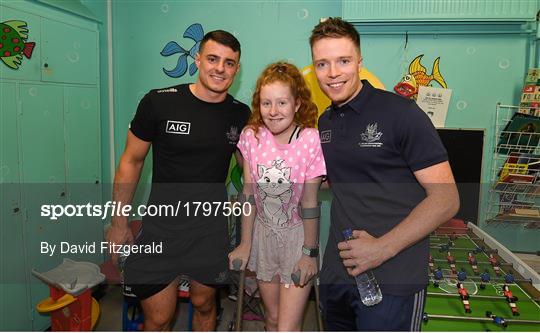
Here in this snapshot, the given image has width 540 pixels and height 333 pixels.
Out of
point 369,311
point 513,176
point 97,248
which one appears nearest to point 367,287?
point 369,311

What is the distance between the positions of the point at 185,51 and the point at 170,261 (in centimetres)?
181

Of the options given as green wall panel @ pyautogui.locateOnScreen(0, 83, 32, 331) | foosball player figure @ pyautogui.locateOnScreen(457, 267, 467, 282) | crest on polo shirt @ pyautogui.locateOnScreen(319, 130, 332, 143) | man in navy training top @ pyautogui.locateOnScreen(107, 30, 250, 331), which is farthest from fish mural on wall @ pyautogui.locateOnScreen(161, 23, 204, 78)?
foosball player figure @ pyautogui.locateOnScreen(457, 267, 467, 282)

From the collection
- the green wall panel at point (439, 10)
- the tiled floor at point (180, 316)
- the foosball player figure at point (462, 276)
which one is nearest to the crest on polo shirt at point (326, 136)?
the foosball player figure at point (462, 276)

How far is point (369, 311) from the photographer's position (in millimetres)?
1568

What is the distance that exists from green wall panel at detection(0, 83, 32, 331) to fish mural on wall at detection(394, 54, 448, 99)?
2.41 metres

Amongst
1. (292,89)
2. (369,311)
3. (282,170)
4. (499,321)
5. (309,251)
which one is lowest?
(499,321)

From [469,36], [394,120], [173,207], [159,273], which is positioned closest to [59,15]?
[173,207]

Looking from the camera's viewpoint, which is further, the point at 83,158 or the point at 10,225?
the point at 83,158

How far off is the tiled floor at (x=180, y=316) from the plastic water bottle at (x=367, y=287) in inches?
57.8

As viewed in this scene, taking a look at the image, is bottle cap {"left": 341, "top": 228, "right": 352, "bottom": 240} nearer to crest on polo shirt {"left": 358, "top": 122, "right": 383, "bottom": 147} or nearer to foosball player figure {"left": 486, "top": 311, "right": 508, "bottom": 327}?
crest on polo shirt {"left": 358, "top": 122, "right": 383, "bottom": 147}

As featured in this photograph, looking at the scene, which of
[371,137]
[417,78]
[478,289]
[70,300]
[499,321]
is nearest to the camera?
[371,137]

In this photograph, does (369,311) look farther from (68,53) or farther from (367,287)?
(68,53)

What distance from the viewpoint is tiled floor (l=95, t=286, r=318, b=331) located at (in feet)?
9.58

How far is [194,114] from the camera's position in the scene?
6.26 feet
